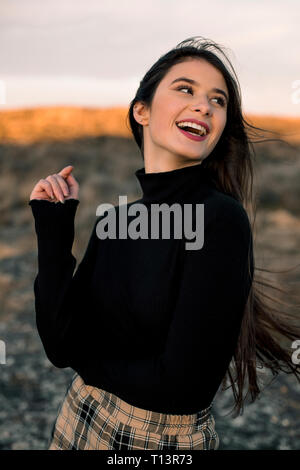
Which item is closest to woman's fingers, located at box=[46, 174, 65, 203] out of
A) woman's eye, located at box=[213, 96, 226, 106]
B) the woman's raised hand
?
the woman's raised hand

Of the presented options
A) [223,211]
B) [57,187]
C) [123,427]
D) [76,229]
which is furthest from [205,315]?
[76,229]

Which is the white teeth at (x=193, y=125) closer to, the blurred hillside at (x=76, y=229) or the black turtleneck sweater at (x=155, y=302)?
the black turtleneck sweater at (x=155, y=302)

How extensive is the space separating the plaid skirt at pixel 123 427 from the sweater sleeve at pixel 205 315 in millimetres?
128

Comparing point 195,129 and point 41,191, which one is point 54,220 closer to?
point 41,191

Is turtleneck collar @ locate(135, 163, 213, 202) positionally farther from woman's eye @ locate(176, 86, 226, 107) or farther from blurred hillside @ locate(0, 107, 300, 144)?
blurred hillside @ locate(0, 107, 300, 144)

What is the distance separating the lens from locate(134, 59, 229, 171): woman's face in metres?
1.74

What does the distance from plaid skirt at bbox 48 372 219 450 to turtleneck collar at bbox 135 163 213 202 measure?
28.6 inches

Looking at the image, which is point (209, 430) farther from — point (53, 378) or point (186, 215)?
point (53, 378)

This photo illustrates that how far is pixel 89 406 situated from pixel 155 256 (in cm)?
57

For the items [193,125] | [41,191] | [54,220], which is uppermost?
[193,125]

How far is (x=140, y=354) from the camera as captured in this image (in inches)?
65.8

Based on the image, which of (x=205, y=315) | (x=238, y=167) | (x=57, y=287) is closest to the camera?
(x=205, y=315)

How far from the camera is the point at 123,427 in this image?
1621 millimetres

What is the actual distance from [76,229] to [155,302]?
11.4 m
